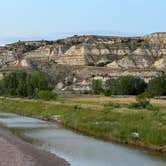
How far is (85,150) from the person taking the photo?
2942cm

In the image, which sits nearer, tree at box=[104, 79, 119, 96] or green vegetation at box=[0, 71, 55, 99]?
green vegetation at box=[0, 71, 55, 99]

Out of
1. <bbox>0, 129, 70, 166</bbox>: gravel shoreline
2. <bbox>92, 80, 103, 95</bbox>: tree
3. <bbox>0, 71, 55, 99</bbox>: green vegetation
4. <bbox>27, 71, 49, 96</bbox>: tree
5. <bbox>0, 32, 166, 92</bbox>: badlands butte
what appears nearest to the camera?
<bbox>0, 129, 70, 166</bbox>: gravel shoreline

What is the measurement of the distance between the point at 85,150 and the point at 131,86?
7753 cm

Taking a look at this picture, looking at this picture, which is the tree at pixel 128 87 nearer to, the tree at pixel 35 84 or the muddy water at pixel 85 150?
the tree at pixel 35 84

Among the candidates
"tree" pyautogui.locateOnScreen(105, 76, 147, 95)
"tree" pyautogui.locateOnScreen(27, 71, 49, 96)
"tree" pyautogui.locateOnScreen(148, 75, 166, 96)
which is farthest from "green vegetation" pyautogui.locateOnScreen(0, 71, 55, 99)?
"tree" pyautogui.locateOnScreen(148, 75, 166, 96)

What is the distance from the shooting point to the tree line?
3821 inches

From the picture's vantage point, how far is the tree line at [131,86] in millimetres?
97062

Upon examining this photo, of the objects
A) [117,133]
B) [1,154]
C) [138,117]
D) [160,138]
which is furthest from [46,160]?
[138,117]

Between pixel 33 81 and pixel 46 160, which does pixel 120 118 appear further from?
pixel 33 81

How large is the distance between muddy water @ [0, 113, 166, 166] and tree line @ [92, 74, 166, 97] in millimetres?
57738

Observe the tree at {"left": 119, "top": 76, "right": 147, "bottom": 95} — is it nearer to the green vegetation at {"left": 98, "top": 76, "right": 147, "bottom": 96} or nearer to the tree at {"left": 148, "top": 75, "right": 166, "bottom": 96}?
the green vegetation at {"left": 98, "top": 76, "right": 147, "bottom": 96}

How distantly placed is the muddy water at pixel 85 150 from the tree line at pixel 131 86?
57.7 metres

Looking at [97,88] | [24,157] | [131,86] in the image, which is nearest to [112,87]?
[97,88]

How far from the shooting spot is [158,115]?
41312 millimetres
